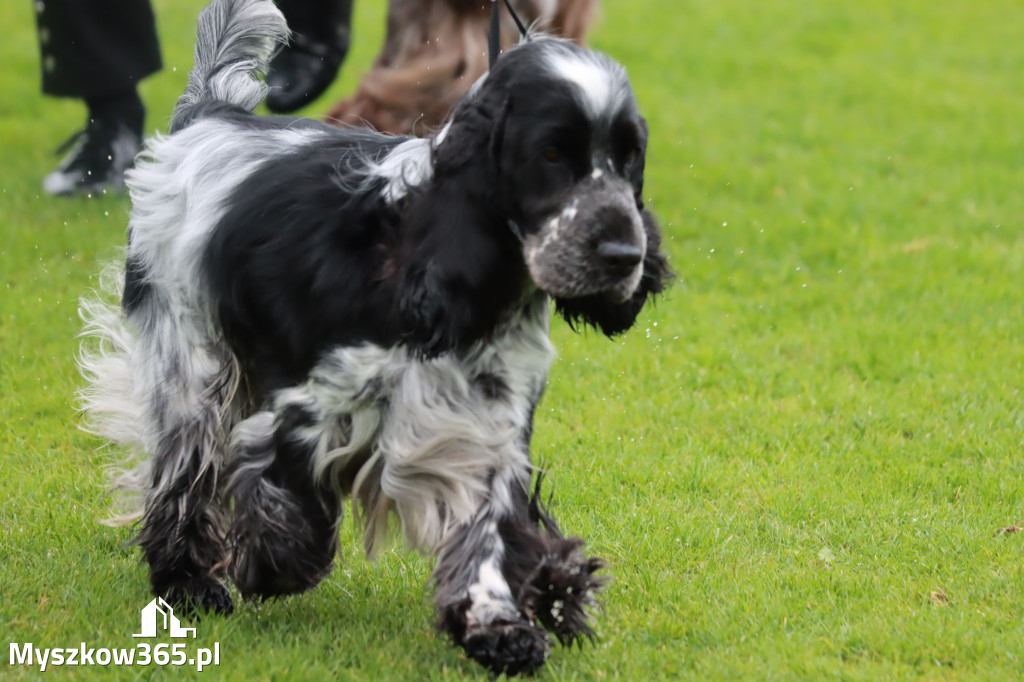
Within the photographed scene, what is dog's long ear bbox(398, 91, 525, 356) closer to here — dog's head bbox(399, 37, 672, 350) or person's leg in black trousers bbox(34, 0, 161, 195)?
dog's head bbox(399, 37, 672, 350)

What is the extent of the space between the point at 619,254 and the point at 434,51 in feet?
14.2

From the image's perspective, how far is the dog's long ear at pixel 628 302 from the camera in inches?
140

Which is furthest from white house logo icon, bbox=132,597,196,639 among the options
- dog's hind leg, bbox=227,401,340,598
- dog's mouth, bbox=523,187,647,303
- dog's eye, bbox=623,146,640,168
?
dog's eye, bbox=623,146,640,168

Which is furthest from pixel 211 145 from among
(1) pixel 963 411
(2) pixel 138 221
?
(1) pixel 963 411

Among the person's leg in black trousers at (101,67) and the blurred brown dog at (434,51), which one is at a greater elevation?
the blurred brown dog at (434,51)

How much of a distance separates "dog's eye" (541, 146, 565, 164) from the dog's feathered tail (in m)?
1.41

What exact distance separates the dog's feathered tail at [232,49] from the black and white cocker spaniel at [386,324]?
0.19 metres

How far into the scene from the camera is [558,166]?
10.5 ft

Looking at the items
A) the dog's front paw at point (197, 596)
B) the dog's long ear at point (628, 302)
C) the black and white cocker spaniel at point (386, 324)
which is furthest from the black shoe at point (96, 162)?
the dog's long ear at point (628, 302)

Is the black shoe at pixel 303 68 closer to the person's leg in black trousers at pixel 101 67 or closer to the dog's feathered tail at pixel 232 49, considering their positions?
the person's leg in black trousers at pixel 101 67

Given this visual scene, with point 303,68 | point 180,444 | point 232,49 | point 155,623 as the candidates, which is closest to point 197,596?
point 155,623

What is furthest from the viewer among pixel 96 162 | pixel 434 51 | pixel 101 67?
pixel 96 162

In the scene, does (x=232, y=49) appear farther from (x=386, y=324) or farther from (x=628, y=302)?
(x=628, y=302)

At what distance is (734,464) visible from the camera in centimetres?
519
